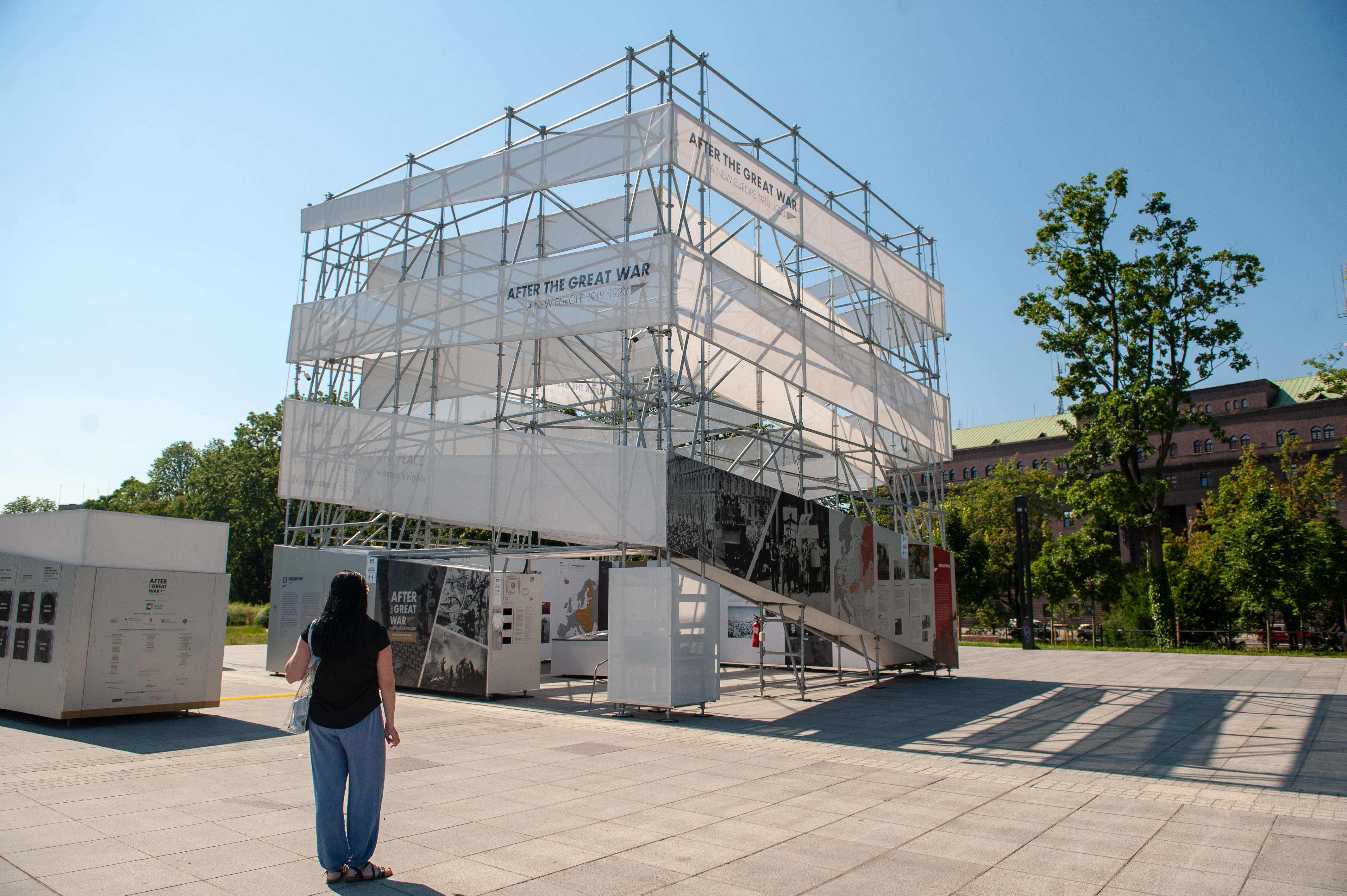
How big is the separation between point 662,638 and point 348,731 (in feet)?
24.6

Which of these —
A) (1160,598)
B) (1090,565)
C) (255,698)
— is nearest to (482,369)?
(255,698)

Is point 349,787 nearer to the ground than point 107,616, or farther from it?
nearer to the ground

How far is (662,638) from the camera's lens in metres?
12.1

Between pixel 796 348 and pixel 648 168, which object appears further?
pixel 796 348

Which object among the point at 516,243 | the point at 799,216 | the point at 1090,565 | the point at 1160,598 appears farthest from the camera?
the point at 1090,565

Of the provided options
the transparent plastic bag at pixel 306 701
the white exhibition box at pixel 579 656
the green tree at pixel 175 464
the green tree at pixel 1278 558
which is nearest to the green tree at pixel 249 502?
the green tree at pixel 175 464

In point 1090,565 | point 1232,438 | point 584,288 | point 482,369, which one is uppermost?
point 1232,438

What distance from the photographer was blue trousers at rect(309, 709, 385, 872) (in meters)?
4.86

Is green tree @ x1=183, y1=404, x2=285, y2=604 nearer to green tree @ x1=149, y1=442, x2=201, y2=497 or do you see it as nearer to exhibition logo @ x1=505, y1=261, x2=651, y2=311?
green tree @ x1=149, y1=442, x2=201, y2=497

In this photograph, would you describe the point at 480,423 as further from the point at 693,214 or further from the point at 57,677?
the point at 57,677

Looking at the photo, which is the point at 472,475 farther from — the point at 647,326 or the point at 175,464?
the point at 175,464

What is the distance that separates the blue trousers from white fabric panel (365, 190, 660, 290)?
14.7m

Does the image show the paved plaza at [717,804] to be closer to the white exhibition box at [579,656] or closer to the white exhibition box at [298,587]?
the white exhibition box at [298,587]

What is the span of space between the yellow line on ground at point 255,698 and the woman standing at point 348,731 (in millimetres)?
9447
